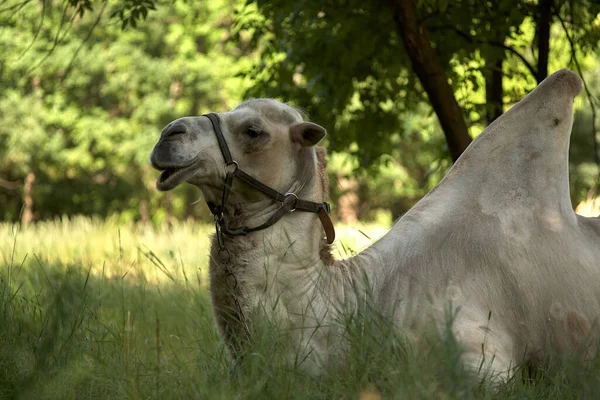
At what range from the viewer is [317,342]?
4.25 meters

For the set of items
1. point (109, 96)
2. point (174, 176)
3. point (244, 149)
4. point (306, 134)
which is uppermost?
point (109, 96)

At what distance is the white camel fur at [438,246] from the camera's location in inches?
171

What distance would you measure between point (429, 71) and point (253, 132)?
2840 mm

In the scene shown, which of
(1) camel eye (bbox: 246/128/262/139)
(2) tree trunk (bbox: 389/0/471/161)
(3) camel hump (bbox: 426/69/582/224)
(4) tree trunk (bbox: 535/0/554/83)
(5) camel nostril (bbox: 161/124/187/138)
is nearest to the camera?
(5) camel nostril (bbox: 161/124/187/138)

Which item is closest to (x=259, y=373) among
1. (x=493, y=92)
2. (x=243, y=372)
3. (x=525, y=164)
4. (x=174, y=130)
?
(x=243, y=372)

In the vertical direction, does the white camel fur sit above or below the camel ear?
below

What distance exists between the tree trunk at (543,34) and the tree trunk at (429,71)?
0.79 m

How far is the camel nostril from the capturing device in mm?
4266

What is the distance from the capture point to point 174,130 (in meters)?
4.28

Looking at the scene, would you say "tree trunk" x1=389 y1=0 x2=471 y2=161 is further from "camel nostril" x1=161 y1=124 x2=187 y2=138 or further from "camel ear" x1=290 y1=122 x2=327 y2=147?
"camel nostril" x1=161 y1=124 x2=187 y2=138

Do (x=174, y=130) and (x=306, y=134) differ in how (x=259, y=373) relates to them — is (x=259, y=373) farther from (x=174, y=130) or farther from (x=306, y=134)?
(x=306, y=134)

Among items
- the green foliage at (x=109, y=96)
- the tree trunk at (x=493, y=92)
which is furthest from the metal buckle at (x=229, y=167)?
the green foliage at (x=109, y=96)

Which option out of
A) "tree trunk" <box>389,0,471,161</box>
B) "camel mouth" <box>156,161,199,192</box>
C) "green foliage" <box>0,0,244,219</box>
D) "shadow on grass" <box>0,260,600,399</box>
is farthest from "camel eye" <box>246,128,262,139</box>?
"green foliage" <box>0,0,244,219</box>

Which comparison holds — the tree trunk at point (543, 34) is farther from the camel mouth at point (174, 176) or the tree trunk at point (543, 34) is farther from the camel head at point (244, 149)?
the camel mouth at point (174, 176)
